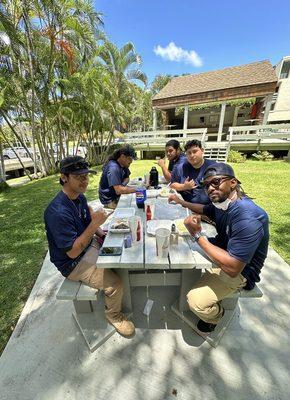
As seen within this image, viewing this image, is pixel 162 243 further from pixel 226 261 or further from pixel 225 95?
pixel 225 95

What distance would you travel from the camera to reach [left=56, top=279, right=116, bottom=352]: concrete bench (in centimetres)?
168

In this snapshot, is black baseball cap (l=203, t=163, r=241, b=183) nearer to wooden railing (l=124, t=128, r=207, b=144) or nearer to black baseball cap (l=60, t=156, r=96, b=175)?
black baseball cap (l=60, t=156, r=96, b=175)

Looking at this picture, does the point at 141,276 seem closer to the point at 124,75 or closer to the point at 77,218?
the point at 77,218

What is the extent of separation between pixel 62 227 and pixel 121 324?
3.62ft

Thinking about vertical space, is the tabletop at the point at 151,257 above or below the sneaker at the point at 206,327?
above

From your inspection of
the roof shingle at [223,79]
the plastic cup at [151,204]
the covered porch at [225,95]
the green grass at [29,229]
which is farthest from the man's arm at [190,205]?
the roof shingle at [223,79]

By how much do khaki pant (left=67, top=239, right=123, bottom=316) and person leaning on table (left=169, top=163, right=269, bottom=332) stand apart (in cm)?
67

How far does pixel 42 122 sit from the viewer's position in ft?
30.1

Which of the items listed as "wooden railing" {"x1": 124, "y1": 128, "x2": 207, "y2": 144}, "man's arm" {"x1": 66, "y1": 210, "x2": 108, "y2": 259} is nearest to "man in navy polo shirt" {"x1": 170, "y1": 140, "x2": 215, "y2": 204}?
"man's arm" {"x1": 66, "y1": 210, "x2": 108, "y2": 259}

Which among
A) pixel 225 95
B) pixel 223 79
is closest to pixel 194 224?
pixel 225 95

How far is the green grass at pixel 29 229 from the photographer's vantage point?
249 centimetres

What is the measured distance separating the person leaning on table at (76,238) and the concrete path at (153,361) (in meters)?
0.27

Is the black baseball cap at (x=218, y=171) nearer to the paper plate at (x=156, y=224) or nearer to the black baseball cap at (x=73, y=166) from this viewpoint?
the paper plate at (x=156, y=224)

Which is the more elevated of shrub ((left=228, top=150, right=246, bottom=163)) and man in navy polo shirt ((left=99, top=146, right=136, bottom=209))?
man in navy polo shirt ((left=99, top=146, right=136, bottom=209))
